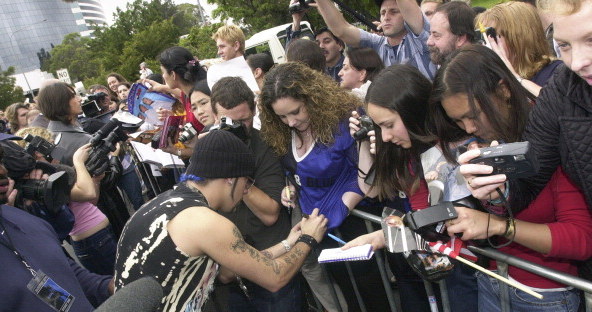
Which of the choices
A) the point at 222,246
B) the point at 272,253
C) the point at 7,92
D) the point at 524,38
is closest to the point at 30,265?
the point at 222,246

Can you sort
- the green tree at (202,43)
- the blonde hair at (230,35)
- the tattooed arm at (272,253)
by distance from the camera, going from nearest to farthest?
the tattooed arm at (272,253)
the blonde hair at (230,35)
the green tree at (202,43)

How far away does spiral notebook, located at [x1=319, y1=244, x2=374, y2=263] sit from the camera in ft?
6.50

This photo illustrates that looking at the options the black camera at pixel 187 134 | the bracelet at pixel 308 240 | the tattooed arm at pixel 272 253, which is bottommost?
the tattooed arm at pixel 272 253

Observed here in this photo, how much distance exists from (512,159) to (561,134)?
26 cm

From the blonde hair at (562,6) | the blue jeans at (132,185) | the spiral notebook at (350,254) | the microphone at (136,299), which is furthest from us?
the blue jeans at (132,185)

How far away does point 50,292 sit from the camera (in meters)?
1.82

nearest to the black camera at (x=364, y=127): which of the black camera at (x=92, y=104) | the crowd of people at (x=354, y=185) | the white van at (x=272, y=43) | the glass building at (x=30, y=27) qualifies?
the crowd of people at (x=354, y=185)

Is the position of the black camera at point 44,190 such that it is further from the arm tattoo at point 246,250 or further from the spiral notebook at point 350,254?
the spiral notebook at point 350,254

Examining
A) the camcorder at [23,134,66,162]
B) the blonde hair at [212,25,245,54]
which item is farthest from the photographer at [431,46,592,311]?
the blonde hair at [212,25,245,54]

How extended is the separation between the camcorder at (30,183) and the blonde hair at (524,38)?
305 cm

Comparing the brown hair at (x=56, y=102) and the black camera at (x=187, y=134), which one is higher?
the brown hair at (x=56, y=102)

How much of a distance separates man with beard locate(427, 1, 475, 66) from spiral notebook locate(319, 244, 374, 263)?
6.16ft

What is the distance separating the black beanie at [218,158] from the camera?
2.12 m

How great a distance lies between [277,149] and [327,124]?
0.43 meters
